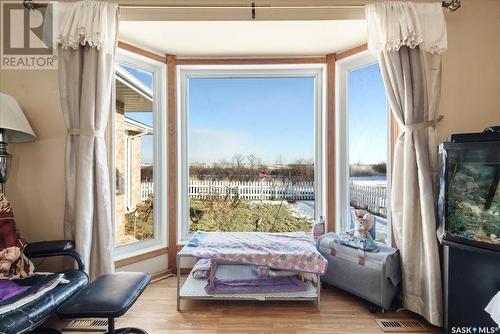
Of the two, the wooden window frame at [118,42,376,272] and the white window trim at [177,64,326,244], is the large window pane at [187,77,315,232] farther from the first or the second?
the wooden window frame at [118,42,376,272]

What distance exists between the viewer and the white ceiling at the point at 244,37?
2012 mm

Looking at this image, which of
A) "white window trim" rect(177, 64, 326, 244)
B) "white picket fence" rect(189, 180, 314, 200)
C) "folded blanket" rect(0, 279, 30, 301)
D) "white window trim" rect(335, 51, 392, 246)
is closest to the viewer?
"folded blanket" rect(0, 279, 30, 301)

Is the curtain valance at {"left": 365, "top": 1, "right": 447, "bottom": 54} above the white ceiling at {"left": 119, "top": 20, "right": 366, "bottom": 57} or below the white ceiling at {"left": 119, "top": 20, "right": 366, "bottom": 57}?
below

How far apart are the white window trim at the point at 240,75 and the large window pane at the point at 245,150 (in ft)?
0.18

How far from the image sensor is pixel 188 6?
1.90 meters

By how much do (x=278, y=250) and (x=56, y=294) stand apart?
145 centimetres

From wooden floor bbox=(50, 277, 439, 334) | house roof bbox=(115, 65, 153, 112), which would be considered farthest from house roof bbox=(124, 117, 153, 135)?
wooden floor bbox=(50, 277, 439, 334)

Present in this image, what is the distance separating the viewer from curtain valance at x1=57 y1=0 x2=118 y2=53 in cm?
176

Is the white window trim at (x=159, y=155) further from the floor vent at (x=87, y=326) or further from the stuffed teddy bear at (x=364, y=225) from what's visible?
the stuffed teddy bear at (x=364, y=225)

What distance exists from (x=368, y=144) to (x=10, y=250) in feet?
9.71

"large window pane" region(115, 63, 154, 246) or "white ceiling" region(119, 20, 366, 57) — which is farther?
"large window pane" region(115, 63, 154, 246)

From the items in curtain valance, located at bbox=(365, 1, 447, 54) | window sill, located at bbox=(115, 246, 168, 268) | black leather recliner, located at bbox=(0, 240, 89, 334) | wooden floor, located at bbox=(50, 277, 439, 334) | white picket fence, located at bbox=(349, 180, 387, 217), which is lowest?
wooden floor, located at bbox=(50, 277, 439, 334)

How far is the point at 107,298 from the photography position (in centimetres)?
129

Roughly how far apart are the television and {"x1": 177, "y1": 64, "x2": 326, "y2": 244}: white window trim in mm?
1150
